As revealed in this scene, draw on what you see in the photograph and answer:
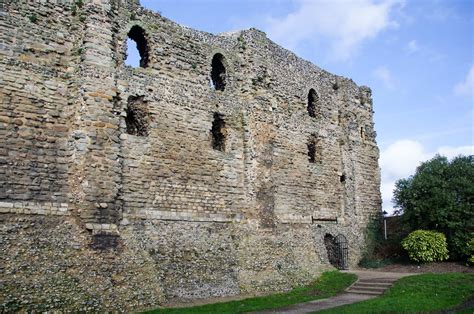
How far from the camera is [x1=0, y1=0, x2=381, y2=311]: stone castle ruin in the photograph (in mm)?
11758

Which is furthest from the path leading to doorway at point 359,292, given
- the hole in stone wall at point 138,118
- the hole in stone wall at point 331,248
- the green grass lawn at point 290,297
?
the hole in stone wall at point 138,118

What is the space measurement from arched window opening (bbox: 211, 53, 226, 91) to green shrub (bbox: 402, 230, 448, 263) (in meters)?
9.95

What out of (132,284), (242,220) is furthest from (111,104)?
(242,220)

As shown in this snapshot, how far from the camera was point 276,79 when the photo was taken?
19500 mm

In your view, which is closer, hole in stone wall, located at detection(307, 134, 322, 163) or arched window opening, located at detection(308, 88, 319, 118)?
hole in stone wall, located at detection(307, 134, 322, 163)

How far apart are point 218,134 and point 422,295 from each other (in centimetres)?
823

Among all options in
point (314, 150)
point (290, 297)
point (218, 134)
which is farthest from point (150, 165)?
point (314, 150)

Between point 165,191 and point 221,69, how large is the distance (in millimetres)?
5586

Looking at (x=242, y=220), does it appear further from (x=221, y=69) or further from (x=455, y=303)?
(x=455, y=303)

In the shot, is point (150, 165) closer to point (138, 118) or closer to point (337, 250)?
point (138, 118)

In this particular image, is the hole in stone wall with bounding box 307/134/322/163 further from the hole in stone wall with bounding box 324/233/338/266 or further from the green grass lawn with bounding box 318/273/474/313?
the green grass lawn with bounding box 318/273/474/313

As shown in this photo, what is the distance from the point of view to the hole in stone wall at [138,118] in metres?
14.7

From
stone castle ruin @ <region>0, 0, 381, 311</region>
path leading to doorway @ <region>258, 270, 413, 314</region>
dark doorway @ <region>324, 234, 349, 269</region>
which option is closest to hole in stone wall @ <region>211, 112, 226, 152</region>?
stone castle ruin @ <region>0, 0, 381, 311</region>

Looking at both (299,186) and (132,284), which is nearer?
(132,284)
